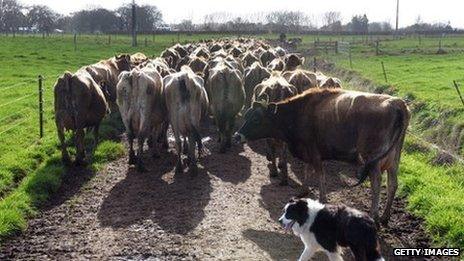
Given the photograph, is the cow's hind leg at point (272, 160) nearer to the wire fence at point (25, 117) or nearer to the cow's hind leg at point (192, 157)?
the cow's hind leg at point (192, 157)

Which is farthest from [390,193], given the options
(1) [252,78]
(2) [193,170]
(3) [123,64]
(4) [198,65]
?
A: (3) [123,64]

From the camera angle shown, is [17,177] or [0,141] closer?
[17,177]

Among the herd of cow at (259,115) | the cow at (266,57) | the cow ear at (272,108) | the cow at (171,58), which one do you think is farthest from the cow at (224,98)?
the cow at (266,57)

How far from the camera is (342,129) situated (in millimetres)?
7789

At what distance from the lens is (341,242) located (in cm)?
593

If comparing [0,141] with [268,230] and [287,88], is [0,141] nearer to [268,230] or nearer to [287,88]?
[287,88]

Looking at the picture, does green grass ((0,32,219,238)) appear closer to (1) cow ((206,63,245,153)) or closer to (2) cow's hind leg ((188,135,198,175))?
(2) cow's hind leg ((188,135,198,175))

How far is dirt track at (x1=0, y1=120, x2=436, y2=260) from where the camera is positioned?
6797 mm

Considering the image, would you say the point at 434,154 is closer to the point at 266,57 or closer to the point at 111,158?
the point at 111,158

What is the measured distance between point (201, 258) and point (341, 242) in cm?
179

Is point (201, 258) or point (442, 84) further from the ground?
point (442, 84)

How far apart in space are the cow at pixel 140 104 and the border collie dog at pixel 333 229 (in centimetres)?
493

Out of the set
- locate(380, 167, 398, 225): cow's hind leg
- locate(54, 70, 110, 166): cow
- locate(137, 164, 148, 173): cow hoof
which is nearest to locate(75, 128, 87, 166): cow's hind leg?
locate(54, 70, 110, 166): cow

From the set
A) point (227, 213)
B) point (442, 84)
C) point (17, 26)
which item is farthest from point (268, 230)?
→ point (17, 26)
